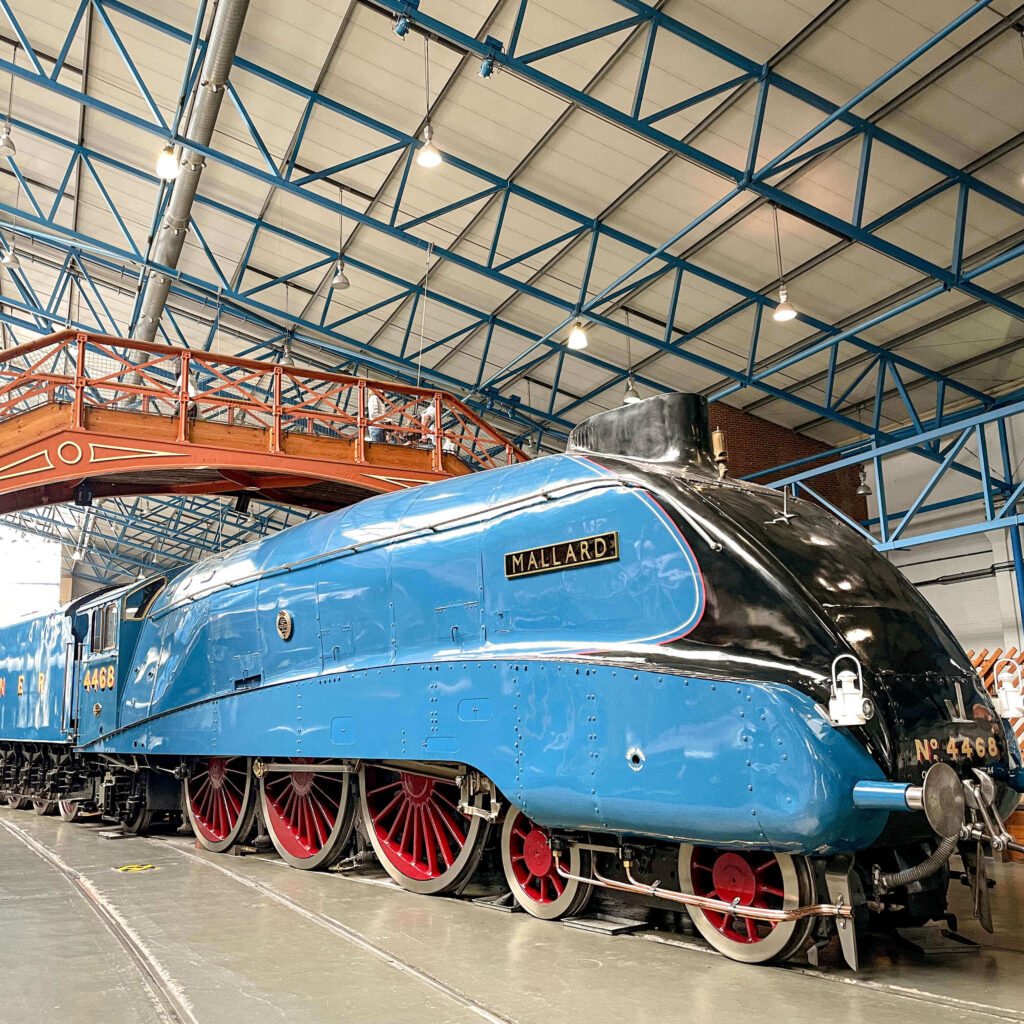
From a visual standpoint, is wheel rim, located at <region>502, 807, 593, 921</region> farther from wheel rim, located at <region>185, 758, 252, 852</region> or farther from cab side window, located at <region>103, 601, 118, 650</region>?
cab side window, located at <region>103, 601, 118, 650</region>

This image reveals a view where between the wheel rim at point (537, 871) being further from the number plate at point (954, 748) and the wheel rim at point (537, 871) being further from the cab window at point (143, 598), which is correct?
the cab window at point (143, 598)

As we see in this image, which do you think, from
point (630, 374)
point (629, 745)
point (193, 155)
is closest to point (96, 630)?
point (193, 155)

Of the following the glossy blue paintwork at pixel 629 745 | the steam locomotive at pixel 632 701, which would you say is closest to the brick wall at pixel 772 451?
the steam locomotive at pixel 632 701

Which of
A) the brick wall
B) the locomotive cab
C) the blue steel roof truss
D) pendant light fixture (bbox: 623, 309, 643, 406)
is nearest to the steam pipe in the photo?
the blue steel roof truss

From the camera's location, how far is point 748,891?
4.91 metres

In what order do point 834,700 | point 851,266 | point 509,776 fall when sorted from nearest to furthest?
1. point 834,700
2. point 509,776
3. point 851,266

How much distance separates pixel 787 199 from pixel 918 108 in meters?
1.82

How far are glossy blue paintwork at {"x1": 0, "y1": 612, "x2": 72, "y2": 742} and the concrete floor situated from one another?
613cm

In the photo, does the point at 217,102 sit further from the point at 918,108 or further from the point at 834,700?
the point at 834,700

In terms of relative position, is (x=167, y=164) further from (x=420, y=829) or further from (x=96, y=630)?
(x=420, y=829)

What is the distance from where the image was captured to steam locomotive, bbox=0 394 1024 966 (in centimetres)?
451

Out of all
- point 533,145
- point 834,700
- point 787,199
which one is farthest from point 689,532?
point 533,145

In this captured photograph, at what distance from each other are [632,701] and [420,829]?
2.88 m

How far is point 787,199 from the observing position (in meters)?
12.8
